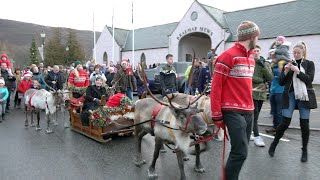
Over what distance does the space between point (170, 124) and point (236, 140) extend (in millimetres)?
1422

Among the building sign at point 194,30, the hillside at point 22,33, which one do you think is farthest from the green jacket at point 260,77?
the hillside at point 22,33

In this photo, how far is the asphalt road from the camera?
507 cm

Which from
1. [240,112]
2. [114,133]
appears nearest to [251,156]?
[240,112]

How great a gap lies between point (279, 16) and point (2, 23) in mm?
131234

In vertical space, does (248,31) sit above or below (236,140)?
above

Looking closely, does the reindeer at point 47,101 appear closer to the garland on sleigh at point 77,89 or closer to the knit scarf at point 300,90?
the garland on sleigh at point 77,89

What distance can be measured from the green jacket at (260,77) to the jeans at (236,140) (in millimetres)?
2833

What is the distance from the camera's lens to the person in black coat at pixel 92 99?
7.95 meters

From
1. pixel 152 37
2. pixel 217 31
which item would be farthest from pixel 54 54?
pixel 217 31

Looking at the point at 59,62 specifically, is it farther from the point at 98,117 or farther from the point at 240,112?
the point at 240,112

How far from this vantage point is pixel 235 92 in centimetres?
348

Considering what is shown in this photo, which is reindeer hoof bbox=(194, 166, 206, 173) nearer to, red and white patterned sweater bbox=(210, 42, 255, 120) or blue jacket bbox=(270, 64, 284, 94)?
red and white patterned sweater bbox=(210, 42, 255, 120)

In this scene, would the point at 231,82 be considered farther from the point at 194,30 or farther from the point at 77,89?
the point at 194,30

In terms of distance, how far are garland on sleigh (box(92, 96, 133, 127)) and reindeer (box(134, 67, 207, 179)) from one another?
1.41m
